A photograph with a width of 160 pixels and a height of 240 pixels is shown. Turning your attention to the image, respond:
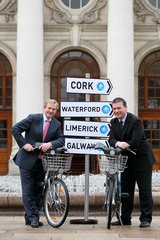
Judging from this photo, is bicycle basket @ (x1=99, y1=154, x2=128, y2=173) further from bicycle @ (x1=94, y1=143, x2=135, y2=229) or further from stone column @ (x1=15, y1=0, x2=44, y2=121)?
stone column @ (x1=15, y1=0, x2=44, y2=121)

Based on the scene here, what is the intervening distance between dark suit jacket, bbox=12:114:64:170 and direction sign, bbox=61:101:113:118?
32 centimetres

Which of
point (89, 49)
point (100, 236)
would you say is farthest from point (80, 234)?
point (89, 49)

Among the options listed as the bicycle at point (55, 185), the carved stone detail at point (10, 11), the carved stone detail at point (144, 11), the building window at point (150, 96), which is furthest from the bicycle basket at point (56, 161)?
the carved stone detail at point (144, 11)

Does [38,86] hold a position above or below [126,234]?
above

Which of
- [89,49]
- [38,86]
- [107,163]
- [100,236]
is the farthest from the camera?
[89,49]

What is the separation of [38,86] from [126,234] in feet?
53.7

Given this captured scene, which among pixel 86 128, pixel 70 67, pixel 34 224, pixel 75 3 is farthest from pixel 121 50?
pixel 34 224

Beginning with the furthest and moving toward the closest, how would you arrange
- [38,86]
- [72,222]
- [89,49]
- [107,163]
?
[89,49], [38,86], [72,222], [107,163]

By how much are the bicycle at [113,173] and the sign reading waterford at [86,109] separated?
72 cm

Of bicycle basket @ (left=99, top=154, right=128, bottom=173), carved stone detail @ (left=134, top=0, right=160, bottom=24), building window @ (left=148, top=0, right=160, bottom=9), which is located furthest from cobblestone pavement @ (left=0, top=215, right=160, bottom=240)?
building window @ (left=148, top=0, right=160, bottom=9)

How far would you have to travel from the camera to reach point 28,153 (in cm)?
905

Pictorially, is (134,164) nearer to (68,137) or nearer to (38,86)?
(68,137)

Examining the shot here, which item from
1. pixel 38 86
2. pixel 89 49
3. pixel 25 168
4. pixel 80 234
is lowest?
pixel 80 234

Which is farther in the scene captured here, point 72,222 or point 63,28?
point 63,28
